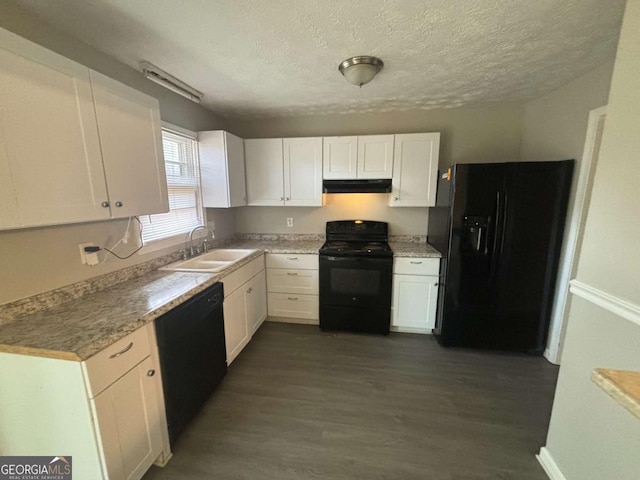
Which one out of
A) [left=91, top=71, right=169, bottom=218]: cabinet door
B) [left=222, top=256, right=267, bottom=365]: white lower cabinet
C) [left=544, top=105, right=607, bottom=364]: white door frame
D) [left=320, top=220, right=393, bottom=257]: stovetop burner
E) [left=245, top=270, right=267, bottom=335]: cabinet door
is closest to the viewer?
[left=91, top=71, right=169, bottom=218]: cabinet door

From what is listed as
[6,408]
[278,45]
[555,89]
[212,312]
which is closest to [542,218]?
[555,89]

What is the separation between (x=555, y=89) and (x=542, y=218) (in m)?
1.22

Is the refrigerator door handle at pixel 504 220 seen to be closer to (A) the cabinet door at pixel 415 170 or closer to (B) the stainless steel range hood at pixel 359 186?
(A) the cabinet door at pixel 415 170

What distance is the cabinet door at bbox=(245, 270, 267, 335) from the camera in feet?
→ 8.29

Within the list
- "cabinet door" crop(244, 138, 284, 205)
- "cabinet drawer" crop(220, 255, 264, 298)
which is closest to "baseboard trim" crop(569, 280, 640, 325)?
"cabinet drawer" crop(220, 255, 264, 298)

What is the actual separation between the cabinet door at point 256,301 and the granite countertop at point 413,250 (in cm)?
146

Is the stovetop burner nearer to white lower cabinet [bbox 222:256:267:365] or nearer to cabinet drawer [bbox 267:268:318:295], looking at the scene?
cabinet drawer [bbox 267:268:318:295]

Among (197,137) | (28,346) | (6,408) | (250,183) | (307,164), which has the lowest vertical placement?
(6,408)

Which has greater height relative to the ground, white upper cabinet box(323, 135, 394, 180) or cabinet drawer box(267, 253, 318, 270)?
white upper cabinet box(323, 135, 394, 180)

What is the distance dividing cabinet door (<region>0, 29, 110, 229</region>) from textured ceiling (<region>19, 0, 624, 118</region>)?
16.8 inches

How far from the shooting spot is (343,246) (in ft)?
9.52

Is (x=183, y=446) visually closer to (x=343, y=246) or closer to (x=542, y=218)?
(x=343, y=246)

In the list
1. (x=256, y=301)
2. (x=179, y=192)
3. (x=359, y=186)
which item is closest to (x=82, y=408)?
(x=256, y=301)

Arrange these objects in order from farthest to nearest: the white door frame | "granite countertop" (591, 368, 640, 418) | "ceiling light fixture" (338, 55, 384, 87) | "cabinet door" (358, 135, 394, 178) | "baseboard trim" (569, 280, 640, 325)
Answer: "cabinet door" (358, 135, 394, 178), the white door frame, "ceiling light fixture" (338, 55, 384, 87), "baseboard trim" (569, 280, 640, 325), "granite countertop" (591, 368, 640, 418)
